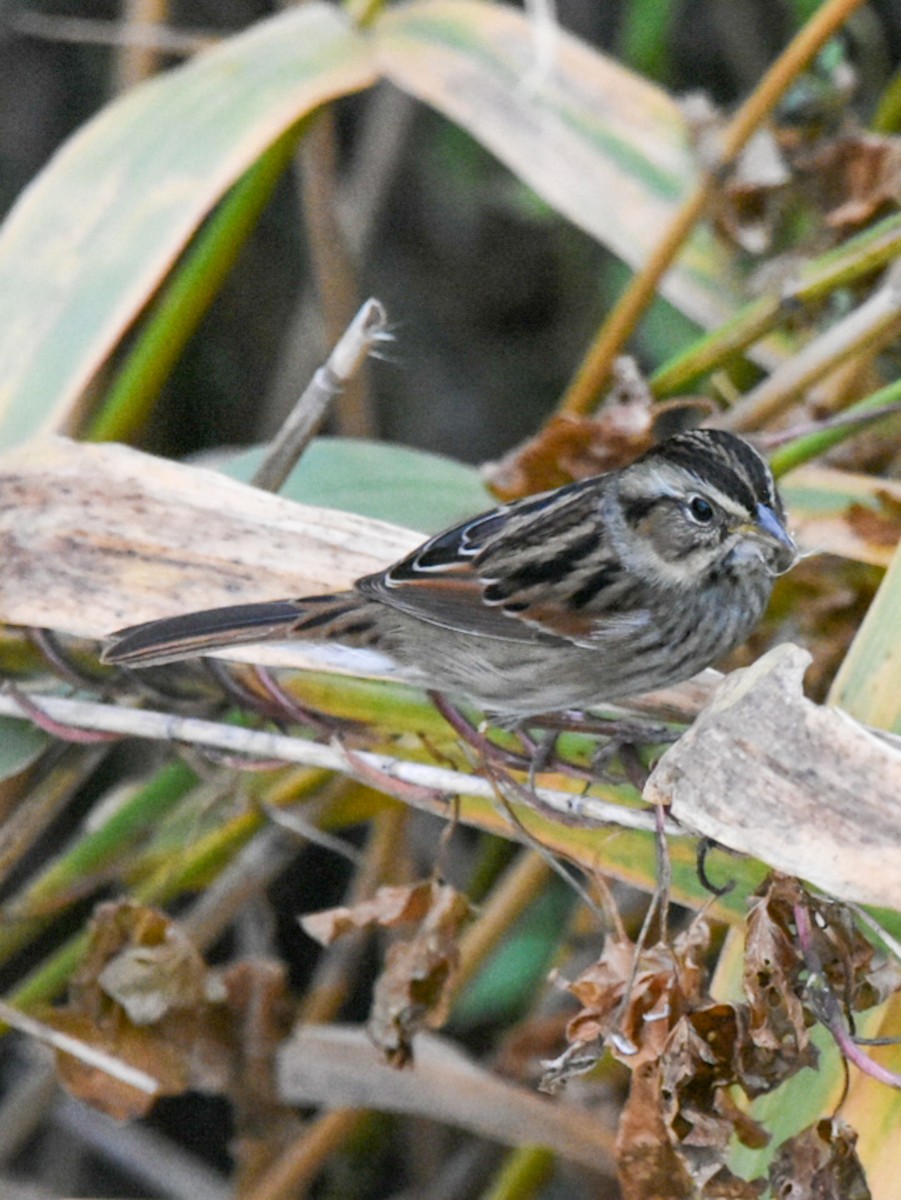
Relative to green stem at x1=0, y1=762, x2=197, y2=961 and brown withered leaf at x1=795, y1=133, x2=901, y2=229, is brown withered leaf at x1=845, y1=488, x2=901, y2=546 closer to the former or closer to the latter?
brown withered leaf at x1=795, y1=133, x2=901, y2=229

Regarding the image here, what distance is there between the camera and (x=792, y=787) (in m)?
1.40

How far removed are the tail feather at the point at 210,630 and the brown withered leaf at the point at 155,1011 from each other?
0.94ft

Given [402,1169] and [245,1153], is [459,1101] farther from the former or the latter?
[402,1169]

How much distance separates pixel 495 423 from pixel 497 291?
35cm

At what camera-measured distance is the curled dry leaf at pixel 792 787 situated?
1.34 meters

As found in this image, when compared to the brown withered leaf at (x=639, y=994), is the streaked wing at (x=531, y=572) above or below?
above

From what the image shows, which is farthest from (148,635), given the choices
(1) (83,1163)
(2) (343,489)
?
(1) (83,1163)

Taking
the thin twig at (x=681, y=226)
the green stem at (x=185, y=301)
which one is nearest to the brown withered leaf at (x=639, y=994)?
the thin twig at (x=681, y=226)

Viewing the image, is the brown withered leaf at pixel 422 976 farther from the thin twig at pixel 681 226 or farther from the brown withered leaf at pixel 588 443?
the thin twig at pixel 681 226

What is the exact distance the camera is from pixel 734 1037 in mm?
1371

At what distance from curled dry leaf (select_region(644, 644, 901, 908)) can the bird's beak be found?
0.41 metres

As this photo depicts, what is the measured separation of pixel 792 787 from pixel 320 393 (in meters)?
0.82

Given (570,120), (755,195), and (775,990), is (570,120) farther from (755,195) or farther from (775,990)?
(775,990)

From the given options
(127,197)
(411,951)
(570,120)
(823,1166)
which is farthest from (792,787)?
(570,120)
